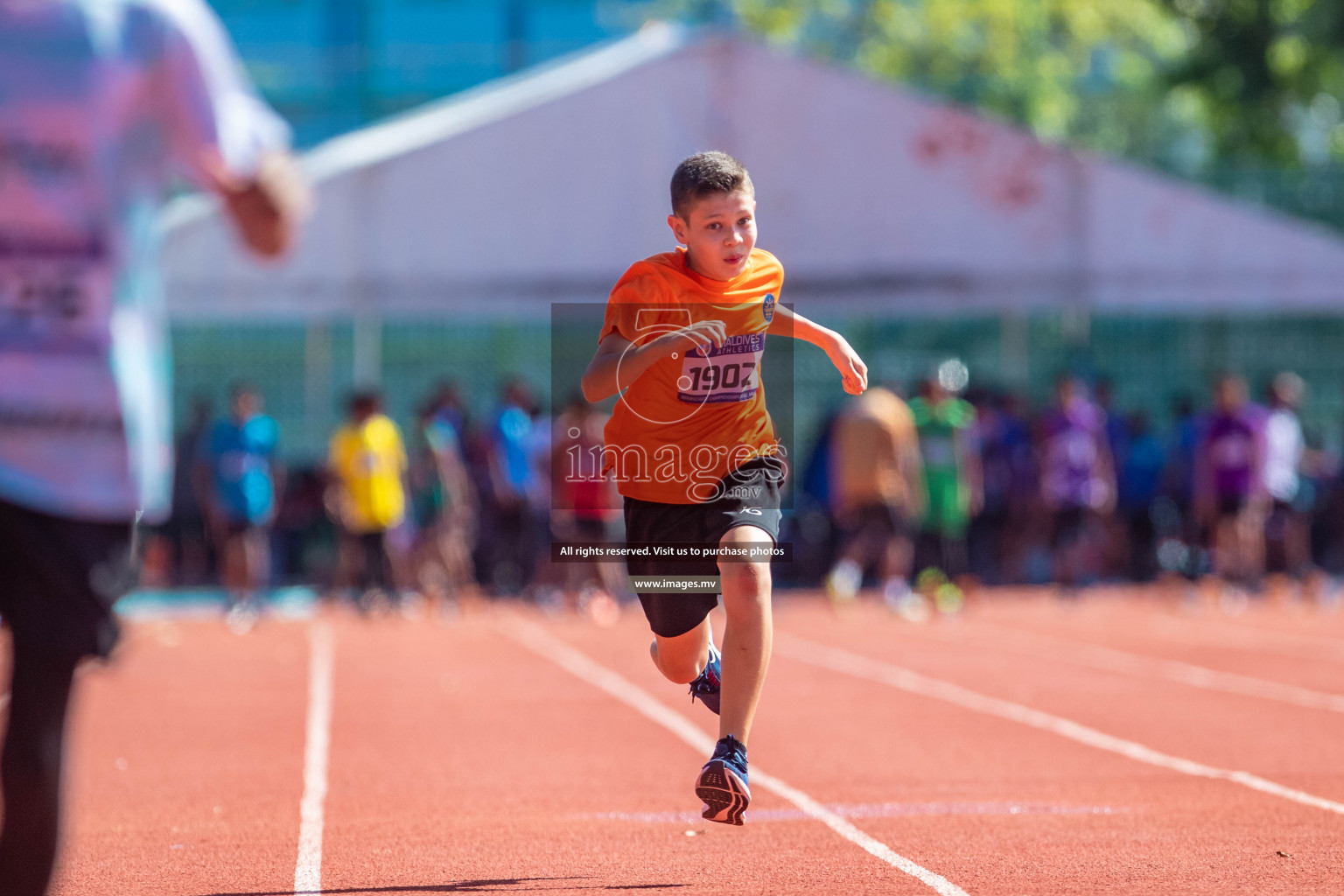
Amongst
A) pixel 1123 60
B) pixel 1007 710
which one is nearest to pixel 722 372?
pixel 1007 710

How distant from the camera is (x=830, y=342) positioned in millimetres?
5156

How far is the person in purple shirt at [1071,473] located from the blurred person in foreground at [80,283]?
47.4 ft

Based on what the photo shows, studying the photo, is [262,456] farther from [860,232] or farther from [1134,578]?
[1134,578]

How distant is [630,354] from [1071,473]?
12.7m

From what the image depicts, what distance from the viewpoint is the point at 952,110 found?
1841 centimetres

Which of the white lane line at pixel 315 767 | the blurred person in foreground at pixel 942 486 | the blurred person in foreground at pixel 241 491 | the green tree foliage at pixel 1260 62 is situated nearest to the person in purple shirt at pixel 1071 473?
the blurred person in foreground at pixel 942 486

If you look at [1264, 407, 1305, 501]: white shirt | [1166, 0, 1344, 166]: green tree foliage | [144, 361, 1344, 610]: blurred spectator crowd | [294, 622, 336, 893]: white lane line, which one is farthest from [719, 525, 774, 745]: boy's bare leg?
[1166, 0, 1344, 166]: green tree foliage

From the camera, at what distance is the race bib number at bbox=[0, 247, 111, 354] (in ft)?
9.80

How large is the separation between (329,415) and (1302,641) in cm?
1116

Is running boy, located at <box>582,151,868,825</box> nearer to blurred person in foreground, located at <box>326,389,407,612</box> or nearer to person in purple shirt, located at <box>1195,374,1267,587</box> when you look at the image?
blurred person in foreground, located at <box>326,389,407,612</box>

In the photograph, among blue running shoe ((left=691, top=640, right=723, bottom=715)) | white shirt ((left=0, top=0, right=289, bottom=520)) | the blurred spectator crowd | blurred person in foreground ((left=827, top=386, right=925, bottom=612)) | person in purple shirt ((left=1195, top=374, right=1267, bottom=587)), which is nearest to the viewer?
white shirt ((left=0, top=0, right=289, bottom=520))

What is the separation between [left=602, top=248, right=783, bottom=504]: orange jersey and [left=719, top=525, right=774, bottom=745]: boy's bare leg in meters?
0.23

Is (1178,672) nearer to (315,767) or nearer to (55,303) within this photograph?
(315,767)

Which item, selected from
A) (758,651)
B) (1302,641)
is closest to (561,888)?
(758,651)
